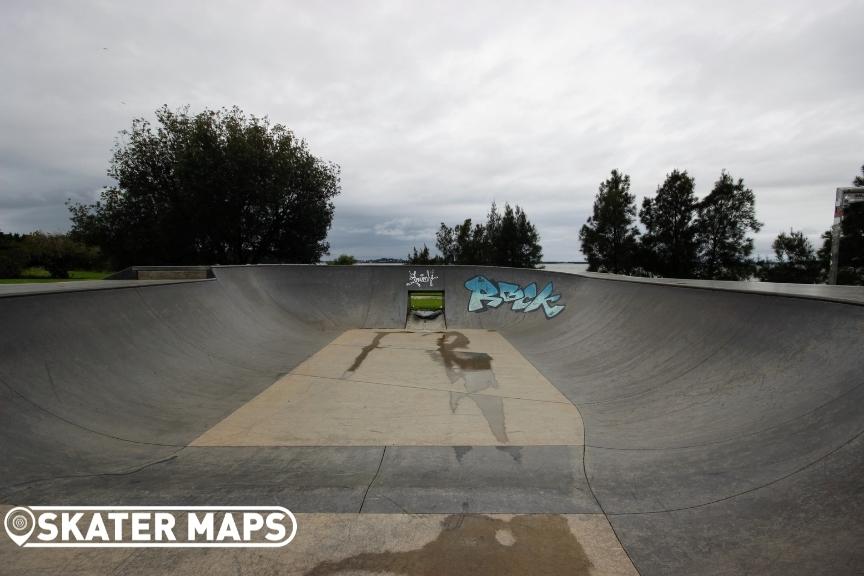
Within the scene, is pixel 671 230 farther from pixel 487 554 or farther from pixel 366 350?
pixel 487 554

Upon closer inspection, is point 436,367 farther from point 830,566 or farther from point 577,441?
point 830,566

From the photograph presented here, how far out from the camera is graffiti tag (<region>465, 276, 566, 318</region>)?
15.9 meters

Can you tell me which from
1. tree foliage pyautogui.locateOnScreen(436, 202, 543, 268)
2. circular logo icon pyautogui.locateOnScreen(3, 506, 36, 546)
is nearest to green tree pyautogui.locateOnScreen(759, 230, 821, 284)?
tree foliage pyautogui.locateOnScreen(436, 202, 543, 268)

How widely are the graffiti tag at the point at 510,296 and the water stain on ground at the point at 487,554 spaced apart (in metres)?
12.1

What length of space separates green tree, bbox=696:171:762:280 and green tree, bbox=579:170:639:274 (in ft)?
18.3

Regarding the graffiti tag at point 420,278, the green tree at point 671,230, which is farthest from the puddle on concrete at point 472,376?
the green tree at point 671,230

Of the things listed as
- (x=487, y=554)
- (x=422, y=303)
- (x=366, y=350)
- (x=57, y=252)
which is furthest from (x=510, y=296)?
(x=57, y=252)

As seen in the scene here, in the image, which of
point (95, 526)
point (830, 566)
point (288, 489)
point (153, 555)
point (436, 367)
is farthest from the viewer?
point (436, 367)

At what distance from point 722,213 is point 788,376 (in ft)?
111

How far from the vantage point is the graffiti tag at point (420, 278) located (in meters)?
19.4

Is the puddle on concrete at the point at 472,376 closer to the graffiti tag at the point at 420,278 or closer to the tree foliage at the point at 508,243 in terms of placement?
the graffiti tag at the point at 420,278

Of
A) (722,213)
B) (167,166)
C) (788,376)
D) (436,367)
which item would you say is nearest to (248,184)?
(167,166)

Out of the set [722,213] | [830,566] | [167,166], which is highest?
[167,166]

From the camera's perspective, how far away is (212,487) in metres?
4.02
